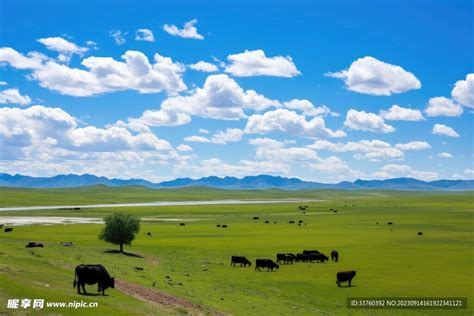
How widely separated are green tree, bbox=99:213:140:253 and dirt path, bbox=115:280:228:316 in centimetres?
3121

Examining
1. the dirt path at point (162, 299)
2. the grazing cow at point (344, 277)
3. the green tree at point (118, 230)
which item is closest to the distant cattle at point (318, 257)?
the grazing cow at point (344, 277)

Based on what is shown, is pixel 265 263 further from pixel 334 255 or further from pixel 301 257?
pixel 334 255

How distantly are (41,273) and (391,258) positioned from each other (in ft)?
146

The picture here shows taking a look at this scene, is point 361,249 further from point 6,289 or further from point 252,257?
point 6,289

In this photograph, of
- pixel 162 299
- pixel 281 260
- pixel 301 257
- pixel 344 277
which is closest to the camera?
pixel 162 299

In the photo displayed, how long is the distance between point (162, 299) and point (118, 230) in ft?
116

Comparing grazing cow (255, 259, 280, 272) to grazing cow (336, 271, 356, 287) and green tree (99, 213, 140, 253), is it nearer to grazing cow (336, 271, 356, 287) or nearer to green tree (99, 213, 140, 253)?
grazing cow (336, 271, 356, 287)

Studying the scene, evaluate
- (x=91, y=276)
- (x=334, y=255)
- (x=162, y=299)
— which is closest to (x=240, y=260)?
(x=334, y=255)

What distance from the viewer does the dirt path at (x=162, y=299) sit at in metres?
31.1

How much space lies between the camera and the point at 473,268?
55.2 metres

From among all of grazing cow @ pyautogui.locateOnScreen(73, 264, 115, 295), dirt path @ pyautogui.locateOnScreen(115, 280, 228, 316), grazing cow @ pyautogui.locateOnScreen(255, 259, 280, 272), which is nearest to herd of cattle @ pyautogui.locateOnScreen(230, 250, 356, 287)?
grazing cow @ pyautogui.locateOnScreen(255, 259, 280, 272)

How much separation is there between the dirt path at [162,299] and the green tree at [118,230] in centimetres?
3121

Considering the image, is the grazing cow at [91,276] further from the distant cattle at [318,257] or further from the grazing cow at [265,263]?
the distant cattle at [318,257]

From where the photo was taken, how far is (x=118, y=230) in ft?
218
